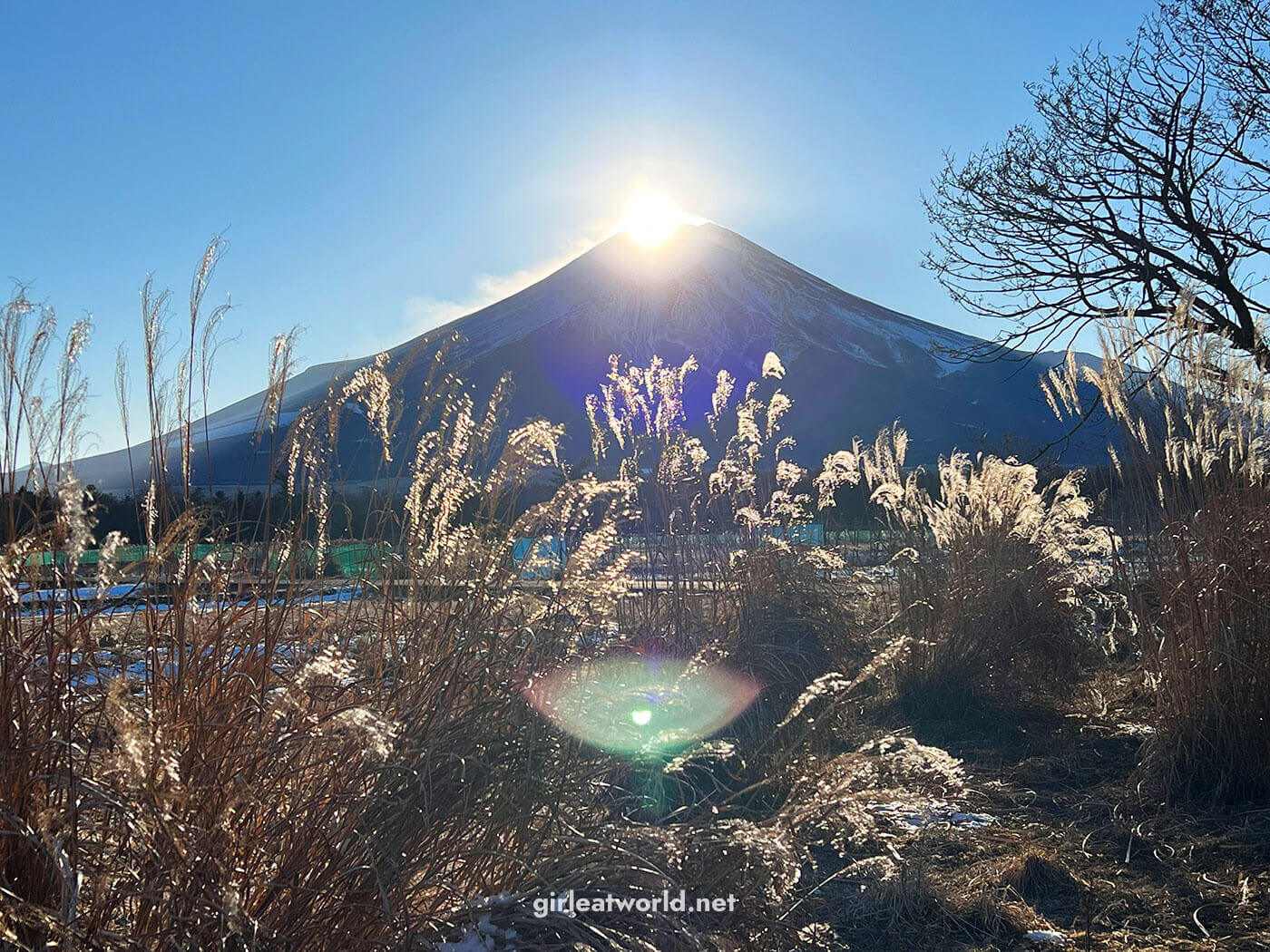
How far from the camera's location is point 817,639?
4520mm

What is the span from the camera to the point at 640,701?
9.59ft

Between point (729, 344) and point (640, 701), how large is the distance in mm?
134349

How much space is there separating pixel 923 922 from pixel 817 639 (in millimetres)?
2059

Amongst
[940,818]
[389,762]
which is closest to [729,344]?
[940,818]

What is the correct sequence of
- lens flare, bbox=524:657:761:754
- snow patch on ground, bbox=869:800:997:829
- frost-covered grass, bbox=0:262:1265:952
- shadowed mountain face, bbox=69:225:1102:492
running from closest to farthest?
frost-covered grass, bbox=0:262:1265:952 → lens flare, bbox=524:657:761:754 → snow patch on ground, bbox=869:800:997:829 → shadowed mountain face, bbox=69:225:1102:492

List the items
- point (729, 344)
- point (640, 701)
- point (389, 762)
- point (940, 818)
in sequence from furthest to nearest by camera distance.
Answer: point (729, 344) < point (940, 818) < point (640, 701) < point (389, 762)

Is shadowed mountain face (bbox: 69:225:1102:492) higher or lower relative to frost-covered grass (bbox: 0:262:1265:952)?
higher

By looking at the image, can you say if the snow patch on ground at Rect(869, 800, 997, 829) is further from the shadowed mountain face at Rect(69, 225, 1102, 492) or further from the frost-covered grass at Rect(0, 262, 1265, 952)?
the shadowed mountain face at Rect(69, 225, 1102, 492)

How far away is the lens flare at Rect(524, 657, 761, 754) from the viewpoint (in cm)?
228

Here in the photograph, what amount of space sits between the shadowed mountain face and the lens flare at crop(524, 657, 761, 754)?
375ft

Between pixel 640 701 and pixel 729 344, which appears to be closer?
pixel 640 701

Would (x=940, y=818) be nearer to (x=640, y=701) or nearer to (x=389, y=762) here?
(x=640, y=701)

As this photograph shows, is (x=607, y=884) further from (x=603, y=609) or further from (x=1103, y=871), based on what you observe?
(x=1103, y=871)

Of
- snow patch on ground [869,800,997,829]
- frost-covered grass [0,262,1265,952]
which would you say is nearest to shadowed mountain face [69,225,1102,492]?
snow patch on ground [869,800,997,829]
